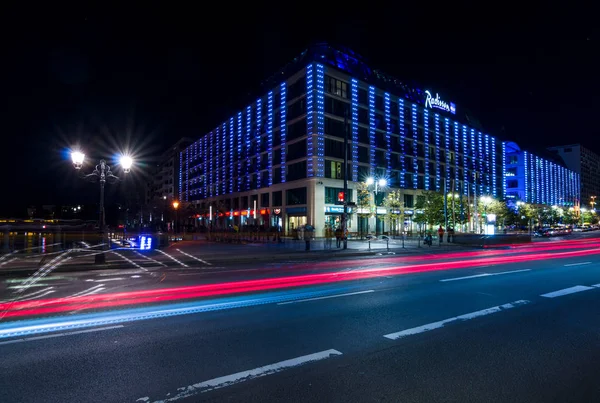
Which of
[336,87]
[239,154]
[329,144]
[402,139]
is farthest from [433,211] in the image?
[239,154]

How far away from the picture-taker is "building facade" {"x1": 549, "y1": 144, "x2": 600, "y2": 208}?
152 metres

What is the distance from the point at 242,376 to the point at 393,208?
163 ft

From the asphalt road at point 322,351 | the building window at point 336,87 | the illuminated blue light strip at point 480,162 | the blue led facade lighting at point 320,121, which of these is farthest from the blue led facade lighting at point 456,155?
the asphalt road at point 322,351

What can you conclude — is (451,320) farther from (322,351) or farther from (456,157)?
(456,157)

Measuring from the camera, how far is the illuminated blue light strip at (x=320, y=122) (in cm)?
4750

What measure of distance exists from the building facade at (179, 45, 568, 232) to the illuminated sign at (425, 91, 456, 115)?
7.1 inches

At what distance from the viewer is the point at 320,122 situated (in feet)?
156

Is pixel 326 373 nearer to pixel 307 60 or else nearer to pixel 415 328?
pixel 415 328

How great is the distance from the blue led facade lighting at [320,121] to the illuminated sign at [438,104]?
2576 centimetres

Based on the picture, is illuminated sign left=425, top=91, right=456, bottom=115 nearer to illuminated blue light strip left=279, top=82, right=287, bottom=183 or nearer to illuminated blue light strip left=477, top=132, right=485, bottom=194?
illuminated blue light strip left=477, top=132, right=485, bottom=194

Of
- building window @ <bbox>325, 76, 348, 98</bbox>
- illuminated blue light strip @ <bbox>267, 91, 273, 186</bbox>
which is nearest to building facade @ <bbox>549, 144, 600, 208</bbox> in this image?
building window @ <bbox>325, 76, 348, 98</bbox>

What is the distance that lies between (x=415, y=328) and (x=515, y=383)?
228cm

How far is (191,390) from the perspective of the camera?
416 centimetres

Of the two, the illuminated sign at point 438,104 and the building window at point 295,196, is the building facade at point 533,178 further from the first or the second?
the building window at point 295,196
